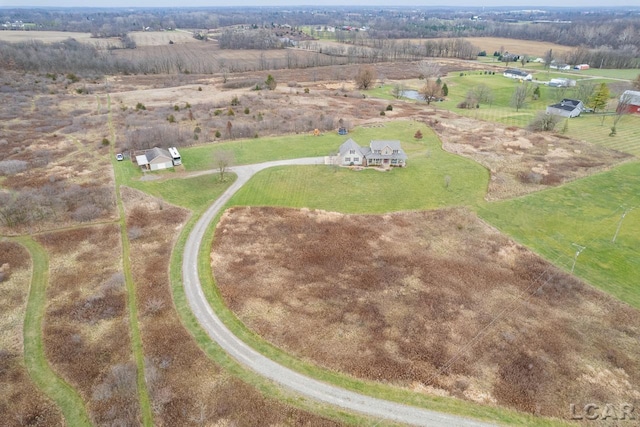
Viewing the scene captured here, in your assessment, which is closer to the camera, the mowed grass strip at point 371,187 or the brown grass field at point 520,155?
the mowed grass strip at point 371,187

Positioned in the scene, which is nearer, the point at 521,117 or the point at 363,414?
the point at 363,414

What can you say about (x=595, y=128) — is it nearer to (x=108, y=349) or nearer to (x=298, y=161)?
(x=298, y=161)

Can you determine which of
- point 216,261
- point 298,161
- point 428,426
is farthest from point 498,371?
point 298,161

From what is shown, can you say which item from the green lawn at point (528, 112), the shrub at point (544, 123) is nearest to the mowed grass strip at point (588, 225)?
the green lawn at point (528, 112)

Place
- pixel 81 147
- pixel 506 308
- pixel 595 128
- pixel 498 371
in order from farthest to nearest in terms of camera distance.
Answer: pixel 595 128
pixel 81 147
pixel 506 308
pixel 498 371

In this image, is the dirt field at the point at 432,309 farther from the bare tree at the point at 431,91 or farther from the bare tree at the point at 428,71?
the bare tree at the point at 428,71

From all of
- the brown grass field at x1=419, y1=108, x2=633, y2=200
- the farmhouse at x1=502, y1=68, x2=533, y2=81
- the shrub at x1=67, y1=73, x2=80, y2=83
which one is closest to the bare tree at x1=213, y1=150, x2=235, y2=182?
the brown grass field at x1=419, y1=108, x2=633, y2=200

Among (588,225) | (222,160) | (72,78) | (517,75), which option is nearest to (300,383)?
(222,160)
